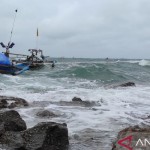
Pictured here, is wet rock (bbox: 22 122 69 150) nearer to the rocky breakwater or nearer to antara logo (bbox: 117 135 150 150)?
the rocky breakwater

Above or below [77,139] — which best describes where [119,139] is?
above

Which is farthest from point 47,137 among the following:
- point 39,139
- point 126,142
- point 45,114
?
point 45,114

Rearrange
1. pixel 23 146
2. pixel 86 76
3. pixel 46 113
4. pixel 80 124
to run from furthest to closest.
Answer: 1. pixel 86 76
2. pixel 46 113
3. pixel 80 124
4. pixel 23 146

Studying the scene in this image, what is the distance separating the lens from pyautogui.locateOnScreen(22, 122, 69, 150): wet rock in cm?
668

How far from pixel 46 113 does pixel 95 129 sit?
7.38ft

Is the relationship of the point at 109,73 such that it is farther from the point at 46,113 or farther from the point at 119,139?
the point at 119,139

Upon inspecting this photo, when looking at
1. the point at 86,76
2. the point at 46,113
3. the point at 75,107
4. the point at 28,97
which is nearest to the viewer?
the point at 46,113

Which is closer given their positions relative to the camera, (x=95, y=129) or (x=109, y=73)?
(x=95, y=129)

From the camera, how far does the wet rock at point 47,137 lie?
21.9 ft

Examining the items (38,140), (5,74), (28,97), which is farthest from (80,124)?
(5,74)

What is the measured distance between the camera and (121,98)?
634 inches

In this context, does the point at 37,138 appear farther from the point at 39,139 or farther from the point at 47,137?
the point at 47,137

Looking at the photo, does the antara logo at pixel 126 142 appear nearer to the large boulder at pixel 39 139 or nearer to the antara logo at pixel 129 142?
the antara logo at pixel 129 142

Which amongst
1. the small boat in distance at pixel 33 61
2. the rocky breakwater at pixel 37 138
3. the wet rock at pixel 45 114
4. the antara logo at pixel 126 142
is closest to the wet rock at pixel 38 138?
the rocky breakwater at pixel 37 138
